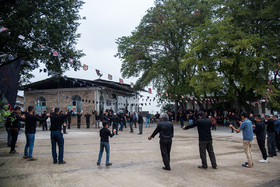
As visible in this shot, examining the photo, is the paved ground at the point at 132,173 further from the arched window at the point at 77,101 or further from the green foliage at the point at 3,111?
the arched window at the point at 77,101

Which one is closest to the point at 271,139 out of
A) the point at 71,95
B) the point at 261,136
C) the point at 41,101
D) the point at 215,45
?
the point at 261,136

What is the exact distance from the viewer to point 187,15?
2906cm

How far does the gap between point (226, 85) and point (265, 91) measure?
449 cm

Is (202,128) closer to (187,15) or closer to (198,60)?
(198,60)

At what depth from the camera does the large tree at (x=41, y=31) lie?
1576cm

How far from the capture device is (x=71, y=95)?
97.4 ft

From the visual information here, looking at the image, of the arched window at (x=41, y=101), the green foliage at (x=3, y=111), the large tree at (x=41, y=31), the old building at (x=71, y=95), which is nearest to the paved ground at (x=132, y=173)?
the green foliage at (x=3, y=111)

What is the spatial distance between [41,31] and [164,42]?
18666mm

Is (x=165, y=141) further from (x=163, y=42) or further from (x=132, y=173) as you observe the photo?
(x=163, y=42)

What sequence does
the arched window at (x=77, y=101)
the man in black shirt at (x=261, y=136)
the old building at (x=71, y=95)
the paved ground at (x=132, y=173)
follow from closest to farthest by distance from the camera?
the paved ground at (x=132, y=173)
the man in black shirt at (x=261, y=136)
the old building at (x=71, y=95)
the arched window at (x=77, y=101)

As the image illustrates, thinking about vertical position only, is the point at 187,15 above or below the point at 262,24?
above

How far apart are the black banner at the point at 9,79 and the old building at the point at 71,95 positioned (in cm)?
1772

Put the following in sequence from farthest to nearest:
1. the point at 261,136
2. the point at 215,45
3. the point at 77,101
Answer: the point at 77,101
the point at 215,45
the point at 261,136

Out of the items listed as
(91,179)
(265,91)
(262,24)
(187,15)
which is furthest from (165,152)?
(187,15)
